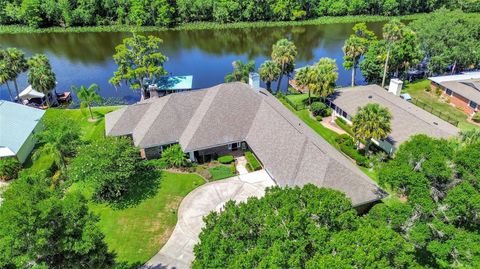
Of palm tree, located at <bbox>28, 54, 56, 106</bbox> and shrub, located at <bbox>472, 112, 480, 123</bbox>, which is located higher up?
palm tree, located at <bbox>28, 54, 56, 106</bbox>

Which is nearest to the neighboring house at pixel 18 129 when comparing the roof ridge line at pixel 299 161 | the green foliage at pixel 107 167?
the green foliage at pixel 107 167

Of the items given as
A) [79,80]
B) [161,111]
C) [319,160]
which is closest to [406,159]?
[319,160]

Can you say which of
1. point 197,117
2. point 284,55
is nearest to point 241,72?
point 284,55

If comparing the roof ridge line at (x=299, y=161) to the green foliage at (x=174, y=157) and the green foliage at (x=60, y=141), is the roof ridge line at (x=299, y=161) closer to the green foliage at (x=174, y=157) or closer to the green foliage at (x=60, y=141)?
the green foliage at (x=174, y=157)

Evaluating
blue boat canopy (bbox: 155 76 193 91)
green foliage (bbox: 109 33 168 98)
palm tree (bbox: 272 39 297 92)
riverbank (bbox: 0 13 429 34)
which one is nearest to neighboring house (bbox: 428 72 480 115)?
palm tree (bbox: 272 39 297 92)

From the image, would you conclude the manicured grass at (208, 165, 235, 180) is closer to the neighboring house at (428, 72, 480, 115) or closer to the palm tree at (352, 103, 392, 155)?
the palm tree at (352, 103, 392, 155)

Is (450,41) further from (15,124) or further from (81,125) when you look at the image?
(15,124)
